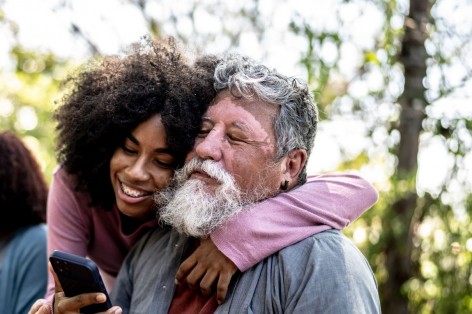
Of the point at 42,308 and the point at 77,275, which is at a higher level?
the point at 77,275

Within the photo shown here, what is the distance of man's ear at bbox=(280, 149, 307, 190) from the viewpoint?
2.67 meters

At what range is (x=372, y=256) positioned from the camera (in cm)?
422

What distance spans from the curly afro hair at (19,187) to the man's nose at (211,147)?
159cm

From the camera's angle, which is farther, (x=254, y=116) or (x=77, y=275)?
(x=254, y=116)

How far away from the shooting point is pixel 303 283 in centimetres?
234

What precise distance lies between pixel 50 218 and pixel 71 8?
2530 millimetres

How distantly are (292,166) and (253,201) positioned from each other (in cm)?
21

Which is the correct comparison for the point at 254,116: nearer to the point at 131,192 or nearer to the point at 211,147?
the point at 211,147

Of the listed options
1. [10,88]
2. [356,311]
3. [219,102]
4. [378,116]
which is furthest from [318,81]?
[10,88]

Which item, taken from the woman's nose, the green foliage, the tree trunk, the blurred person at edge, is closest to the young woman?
the woman's nose

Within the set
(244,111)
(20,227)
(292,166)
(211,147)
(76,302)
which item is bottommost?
(20,227)

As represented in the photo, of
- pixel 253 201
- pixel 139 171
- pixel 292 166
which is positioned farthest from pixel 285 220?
pixel 139 171

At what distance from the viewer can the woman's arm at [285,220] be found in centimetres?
245

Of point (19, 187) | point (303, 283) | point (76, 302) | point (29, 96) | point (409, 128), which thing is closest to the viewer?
point (303, 283)
